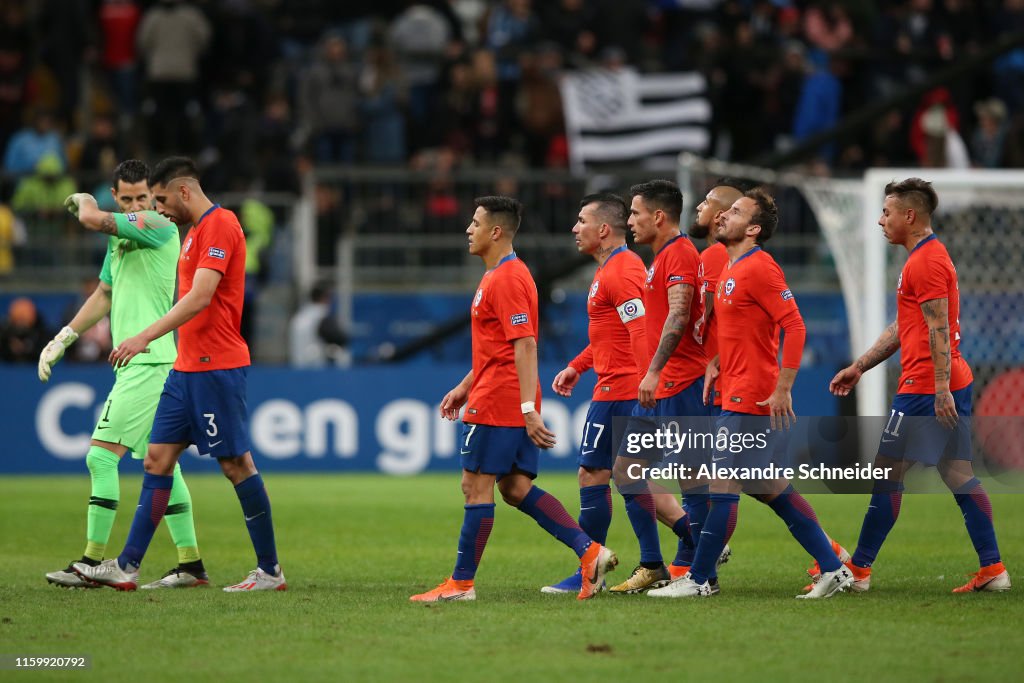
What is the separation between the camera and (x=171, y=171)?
935cm

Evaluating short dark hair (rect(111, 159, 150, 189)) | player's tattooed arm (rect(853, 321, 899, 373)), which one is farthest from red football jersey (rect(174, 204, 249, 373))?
player's tattooed arm (rect(853, 321, 899, 373))

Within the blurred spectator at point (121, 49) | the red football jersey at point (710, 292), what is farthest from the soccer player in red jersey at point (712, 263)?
the blurred spectator at point (121, 49)

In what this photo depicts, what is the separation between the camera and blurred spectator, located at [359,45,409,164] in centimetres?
2216

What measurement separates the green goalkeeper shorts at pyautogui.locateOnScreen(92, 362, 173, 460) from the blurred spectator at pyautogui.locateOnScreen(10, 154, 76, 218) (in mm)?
11712

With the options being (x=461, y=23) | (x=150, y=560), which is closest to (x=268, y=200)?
(x=461, y=23)

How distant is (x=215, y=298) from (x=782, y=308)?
336 centimetres

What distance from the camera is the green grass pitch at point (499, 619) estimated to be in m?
6.59

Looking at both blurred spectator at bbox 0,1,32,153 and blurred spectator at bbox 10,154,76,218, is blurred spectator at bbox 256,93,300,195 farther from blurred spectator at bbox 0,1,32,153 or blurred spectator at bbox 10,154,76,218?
blurred spectator at bbox 0,1,32,153

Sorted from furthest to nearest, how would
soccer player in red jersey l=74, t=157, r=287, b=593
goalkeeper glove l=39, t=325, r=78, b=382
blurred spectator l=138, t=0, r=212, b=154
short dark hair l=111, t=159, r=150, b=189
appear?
blurred spectator l=138, t=0, r=212, b=154, short dark hair l=111, t=159, r=150, b=189, goalkeeper glove l=39, t=325, r=78, b=382, soccer player in red jersey l=74, t=157, r=287, b=593

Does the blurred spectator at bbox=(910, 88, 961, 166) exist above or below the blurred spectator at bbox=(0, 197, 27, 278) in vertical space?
above

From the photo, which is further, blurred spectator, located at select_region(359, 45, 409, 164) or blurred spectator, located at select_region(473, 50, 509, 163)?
blurred spectator, located at select_region(359, 45, 409, 164)

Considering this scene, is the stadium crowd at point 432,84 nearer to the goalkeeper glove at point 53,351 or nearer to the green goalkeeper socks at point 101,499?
the goalkeeper glove at point 53,351

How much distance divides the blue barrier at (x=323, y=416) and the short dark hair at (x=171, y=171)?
9.57 meters

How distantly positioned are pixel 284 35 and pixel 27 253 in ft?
19.6
